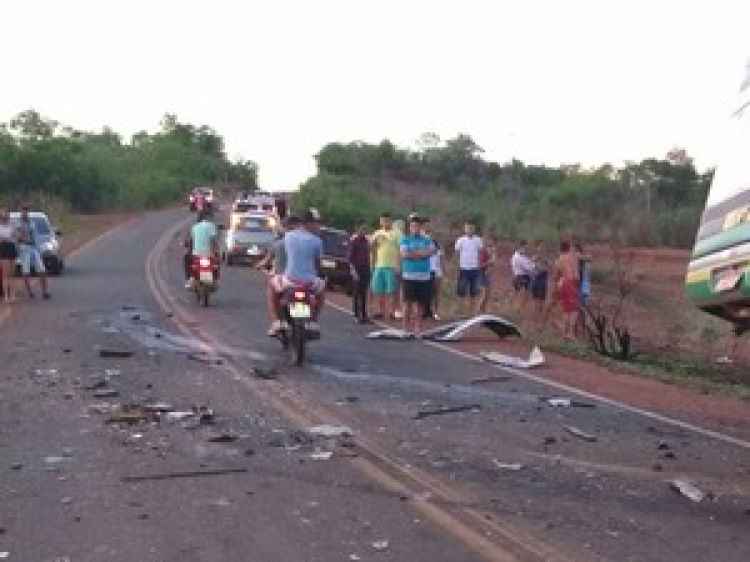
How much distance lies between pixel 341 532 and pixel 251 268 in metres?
29.5

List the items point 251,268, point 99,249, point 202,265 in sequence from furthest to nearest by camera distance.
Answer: point 99,249 → point 251,268 → point 202,265

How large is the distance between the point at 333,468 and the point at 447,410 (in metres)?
2.72

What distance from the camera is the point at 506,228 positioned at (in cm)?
5869

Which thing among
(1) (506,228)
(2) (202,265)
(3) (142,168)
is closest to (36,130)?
(3) (142,168)

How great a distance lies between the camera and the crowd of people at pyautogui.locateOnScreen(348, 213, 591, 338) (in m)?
17.7

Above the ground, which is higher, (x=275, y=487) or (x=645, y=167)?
(x=645, y=167)

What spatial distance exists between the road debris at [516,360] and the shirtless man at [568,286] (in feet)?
11.4

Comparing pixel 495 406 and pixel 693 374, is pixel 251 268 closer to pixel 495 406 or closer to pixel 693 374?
pixel 693 374

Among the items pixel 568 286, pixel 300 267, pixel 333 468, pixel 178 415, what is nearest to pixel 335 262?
pixel 568 286

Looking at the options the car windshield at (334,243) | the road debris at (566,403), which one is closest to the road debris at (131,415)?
the road debris at (566,403)

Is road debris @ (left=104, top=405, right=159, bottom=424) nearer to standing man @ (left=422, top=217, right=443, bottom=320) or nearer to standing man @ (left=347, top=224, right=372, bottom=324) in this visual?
standing man @ (left=422, top=217, right=443, bottom=320)

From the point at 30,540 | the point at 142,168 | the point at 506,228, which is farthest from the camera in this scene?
the point at 142,168

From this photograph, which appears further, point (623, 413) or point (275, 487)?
point (623, 413)

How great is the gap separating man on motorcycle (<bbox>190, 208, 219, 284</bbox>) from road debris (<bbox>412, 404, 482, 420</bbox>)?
11.1 m
